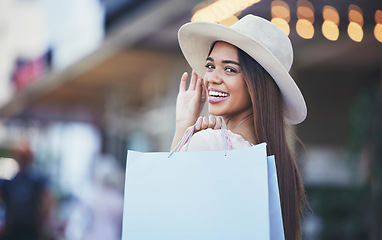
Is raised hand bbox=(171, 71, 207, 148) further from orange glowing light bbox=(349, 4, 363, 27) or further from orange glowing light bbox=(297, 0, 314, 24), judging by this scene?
orange glowing light bbox=(297, 0, 314, 24)

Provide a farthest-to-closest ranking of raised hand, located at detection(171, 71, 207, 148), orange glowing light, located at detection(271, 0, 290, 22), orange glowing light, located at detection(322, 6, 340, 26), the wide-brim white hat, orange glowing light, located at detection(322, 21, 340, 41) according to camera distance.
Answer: orange glowing light, located at detection(322, 21, 340, 41) → orange glowing light, located at detection(271, 0, 290, 22) → orange glowing light, located at detection(322, 6, 340, 26) → raised hand, located at detection(171, 71, 207, 148) → the wide-brim white hat

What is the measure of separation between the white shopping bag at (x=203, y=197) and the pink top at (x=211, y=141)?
11 centimetres

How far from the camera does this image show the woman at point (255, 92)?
2016 millimetres

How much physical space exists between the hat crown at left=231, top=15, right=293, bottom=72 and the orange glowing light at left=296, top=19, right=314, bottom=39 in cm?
440

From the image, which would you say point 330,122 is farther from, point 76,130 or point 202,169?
point 76,130

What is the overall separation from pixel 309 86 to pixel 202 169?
896cm

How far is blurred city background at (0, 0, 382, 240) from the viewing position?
6.52m

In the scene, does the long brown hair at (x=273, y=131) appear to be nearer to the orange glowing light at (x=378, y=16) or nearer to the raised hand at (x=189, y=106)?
the raised hand at (x=189, y=106)

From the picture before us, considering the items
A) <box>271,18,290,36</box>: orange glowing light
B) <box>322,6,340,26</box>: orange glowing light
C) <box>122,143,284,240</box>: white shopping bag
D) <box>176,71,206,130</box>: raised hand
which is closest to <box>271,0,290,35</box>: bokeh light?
<box>271,18,290,36</box>: orange glowing light

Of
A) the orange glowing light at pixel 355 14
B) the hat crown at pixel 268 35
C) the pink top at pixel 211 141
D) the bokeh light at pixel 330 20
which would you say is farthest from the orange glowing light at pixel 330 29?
the pink top at pixel 211 141

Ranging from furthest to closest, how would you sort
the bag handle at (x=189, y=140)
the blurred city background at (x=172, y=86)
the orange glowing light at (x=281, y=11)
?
the blurred city background at (x=172, y=86) → the orange glowing light at (x=281, y=11) → the bag handle at (x=189, y=140)

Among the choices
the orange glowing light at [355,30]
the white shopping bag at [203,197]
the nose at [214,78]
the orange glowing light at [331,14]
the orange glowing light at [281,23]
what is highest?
the orange glowing light at [355,30]

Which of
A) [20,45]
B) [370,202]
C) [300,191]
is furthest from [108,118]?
[20,45]

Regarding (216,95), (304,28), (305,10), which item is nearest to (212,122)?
(216,95)
